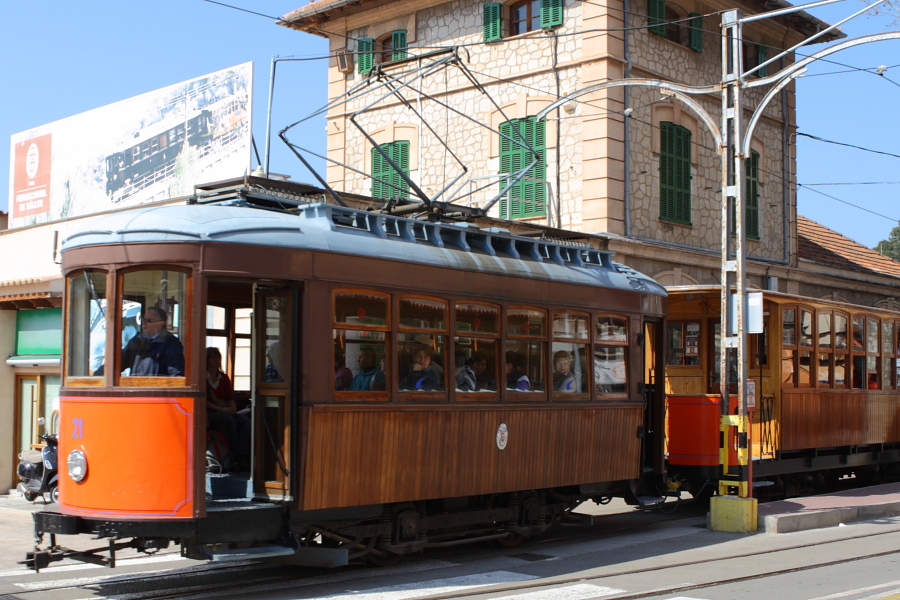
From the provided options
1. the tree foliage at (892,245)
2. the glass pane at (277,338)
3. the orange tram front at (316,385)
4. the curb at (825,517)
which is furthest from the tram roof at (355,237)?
the tree foliage at (892,245)

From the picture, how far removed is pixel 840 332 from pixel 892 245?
8388 cm

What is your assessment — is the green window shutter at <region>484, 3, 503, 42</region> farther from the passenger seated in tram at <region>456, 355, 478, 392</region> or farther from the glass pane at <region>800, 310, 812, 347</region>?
the passenger seated in tram at <region>456, 355, 478, 392</region>

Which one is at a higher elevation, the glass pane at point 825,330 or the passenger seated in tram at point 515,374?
the glass pane at point 825,330

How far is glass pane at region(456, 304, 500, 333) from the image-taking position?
32.7 feet

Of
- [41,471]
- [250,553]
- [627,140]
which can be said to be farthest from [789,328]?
[41,471]

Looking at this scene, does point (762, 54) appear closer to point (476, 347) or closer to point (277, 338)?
point (476, 347)

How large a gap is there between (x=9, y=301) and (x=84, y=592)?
9323 millimetres

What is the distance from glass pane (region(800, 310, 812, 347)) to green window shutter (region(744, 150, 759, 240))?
8.74m

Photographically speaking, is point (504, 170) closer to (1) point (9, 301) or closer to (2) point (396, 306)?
(1) point (9, 301)

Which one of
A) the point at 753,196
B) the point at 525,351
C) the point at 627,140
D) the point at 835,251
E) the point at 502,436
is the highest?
the point at 627,140

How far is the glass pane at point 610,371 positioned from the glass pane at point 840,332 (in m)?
5.98

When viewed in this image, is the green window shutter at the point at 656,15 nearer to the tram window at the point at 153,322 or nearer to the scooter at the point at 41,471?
the scooter at the point at 41,471

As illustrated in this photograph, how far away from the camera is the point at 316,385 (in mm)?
8617

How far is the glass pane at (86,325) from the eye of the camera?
8336mm
